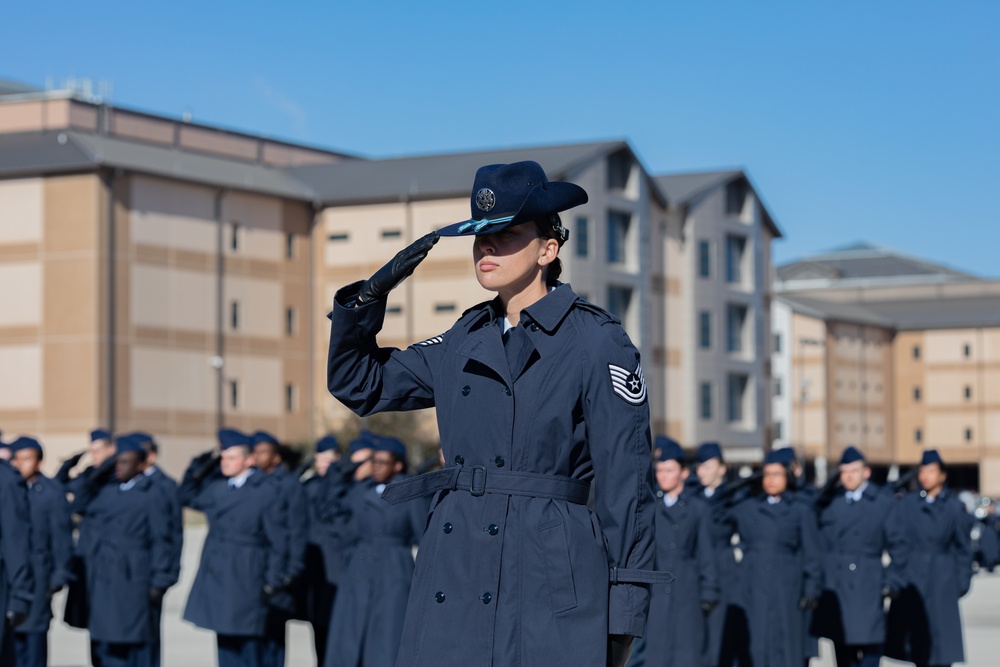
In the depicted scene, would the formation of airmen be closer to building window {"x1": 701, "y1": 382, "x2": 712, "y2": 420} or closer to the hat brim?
the hat brim

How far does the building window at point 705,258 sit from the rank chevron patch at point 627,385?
67.7m

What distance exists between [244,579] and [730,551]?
4.20 meters

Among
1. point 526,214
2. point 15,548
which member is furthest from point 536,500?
point 15,548

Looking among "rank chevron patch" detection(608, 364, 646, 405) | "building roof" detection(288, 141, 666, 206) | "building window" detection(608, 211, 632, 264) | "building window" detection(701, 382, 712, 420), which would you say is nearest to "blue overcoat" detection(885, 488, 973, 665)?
"rank chevron patch" detection(608, 364, 646, 405)

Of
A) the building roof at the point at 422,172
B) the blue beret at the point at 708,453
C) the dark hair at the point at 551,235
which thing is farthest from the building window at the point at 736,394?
the dark hair at the point at 551,235

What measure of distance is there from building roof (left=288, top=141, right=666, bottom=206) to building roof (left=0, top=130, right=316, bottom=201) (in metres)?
2.55

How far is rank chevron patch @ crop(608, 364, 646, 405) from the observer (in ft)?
15.5

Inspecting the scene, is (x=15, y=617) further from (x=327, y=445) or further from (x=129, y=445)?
(x=327, y=445)

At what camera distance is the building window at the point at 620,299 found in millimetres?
65750

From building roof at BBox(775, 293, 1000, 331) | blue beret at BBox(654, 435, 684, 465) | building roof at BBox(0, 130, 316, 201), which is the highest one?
building roof at BBox(0, 130, 316, 201)

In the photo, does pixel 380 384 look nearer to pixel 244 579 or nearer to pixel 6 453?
pixel 244 579

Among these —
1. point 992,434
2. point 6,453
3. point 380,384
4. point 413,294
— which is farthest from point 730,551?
point 992,434

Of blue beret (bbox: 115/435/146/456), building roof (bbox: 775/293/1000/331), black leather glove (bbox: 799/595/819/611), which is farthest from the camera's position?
building roof (bbox: 775/293/1000/331)

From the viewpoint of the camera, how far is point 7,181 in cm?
5694
